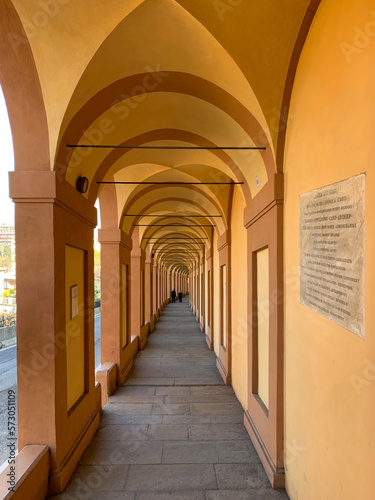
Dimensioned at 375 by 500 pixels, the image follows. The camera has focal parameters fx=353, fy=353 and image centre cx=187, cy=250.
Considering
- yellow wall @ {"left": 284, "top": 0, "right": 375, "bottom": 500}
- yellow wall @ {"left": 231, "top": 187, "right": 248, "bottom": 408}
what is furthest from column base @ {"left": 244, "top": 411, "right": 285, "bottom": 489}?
yellow wall @ {"left": 231, "top": 187, "right": 248, "bottom": 408}

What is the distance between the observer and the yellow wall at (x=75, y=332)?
4.71m

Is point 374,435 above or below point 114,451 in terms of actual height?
above

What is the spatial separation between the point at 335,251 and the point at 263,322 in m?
2.74

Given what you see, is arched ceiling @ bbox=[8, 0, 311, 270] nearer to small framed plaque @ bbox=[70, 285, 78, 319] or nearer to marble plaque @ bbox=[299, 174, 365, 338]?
marble plaque @ bbox=[299, 174, 365, 338]

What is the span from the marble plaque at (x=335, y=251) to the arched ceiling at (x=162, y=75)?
1.32m

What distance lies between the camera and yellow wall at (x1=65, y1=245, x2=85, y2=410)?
4.71m

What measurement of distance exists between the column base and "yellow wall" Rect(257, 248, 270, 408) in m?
0.48

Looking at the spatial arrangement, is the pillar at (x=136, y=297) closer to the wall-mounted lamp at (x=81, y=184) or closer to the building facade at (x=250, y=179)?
the building facade at (x=250, y=179)

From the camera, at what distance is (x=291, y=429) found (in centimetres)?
387

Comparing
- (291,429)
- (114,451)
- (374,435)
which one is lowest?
(114,451)

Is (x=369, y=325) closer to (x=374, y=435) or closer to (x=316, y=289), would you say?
(x=374, y=435)

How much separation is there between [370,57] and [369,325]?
5.54 ft

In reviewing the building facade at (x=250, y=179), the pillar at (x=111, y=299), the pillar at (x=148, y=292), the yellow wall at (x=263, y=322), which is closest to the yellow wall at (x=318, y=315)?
the building facade at (x=250, y=179)

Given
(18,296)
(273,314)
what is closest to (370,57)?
(273,314)
